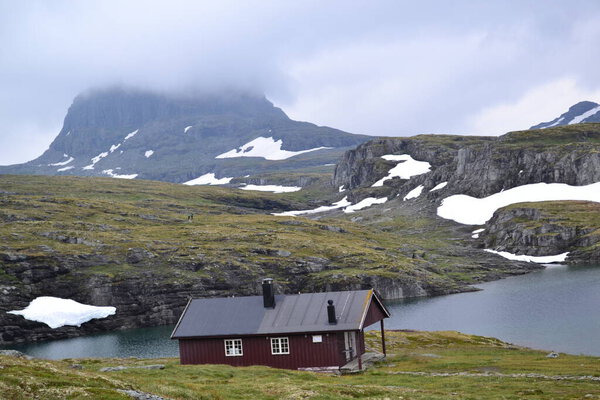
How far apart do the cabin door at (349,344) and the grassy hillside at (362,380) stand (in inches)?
115

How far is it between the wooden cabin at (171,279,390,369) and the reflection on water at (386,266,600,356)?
3153cm

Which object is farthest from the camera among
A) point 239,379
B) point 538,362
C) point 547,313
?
point 547,313

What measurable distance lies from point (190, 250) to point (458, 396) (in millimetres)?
136315

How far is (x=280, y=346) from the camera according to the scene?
61938 millimetres

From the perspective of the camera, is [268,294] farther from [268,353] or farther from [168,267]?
[168,267]

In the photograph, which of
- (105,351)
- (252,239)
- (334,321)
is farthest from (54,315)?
(334,321)

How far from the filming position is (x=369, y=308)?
212ft

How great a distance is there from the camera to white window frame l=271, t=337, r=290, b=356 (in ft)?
203

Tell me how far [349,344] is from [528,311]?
6177 cm

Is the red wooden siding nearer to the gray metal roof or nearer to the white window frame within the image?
the gray metal roof

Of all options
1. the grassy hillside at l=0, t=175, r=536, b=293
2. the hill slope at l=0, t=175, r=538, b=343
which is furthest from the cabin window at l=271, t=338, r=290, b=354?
the grassy hillside at l=0, t=175, r=536, b=293

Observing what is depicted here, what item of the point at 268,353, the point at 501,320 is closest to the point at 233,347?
the point at 268,353

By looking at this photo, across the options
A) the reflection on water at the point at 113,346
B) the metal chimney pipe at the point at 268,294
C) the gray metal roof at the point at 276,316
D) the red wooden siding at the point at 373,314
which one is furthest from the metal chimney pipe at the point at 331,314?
the reflection on water at the point at 113,346

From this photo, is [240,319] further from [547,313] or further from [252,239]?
[252,239]
